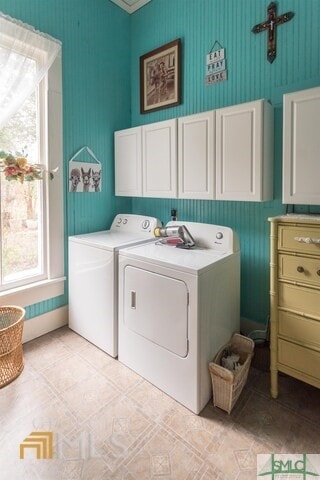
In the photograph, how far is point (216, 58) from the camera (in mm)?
2305

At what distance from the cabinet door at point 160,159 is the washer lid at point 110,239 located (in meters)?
0.42

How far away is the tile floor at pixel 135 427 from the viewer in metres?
1.28

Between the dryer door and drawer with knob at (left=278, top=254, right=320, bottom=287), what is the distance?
58 cm

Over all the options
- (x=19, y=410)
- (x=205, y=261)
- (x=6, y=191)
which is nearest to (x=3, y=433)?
(x=19, y=410)

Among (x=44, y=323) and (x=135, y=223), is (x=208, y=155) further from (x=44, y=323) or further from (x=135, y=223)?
(x=44, y=323)

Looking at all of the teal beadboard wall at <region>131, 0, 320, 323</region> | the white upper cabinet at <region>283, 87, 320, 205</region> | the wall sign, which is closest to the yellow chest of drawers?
the white upper cabinet at <region>283, 87, 320, 205</region>

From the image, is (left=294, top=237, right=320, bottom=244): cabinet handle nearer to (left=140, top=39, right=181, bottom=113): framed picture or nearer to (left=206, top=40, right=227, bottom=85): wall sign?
(left=206, top=40, right=227, bottom=85): wall sign

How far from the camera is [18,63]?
6.57 feet

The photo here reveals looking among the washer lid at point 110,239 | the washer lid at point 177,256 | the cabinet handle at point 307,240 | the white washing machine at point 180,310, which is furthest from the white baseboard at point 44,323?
the cabinet handle at point 307,240

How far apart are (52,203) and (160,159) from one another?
1.02m

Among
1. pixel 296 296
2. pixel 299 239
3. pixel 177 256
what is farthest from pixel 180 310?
pixel 299 239

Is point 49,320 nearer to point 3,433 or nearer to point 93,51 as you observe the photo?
point 3,433

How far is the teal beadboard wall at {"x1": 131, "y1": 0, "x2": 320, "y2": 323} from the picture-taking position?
6.27 feet

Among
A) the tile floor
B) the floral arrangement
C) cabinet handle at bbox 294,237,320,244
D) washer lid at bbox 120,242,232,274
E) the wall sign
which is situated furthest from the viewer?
the wall sign
